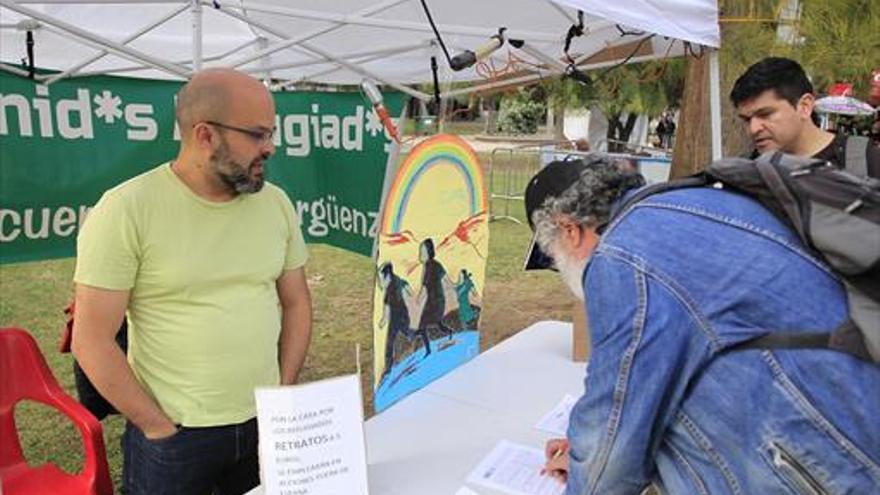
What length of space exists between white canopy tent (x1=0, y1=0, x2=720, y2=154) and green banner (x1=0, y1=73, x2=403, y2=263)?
0.52 feet

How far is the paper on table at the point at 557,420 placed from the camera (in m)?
1.86

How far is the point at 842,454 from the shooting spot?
100 centimetres

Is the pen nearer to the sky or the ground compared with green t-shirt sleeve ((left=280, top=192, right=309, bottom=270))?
nearer to the ground

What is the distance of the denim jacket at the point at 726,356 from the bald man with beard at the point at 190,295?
0.95 meters

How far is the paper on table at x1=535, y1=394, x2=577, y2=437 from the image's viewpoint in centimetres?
186

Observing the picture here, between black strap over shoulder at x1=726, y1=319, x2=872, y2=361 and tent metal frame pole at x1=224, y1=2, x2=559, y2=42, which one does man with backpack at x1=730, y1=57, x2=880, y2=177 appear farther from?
black strap over shoulder at x1=726, y1=319, x2=872, y2=361

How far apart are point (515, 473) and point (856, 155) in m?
1.64

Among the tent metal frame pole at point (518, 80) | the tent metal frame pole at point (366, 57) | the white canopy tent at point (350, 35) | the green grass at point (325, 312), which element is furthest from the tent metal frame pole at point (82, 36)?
the green grass at point (325, 312)

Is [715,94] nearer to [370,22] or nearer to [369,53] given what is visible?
[370,22]

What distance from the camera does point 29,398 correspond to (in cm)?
209

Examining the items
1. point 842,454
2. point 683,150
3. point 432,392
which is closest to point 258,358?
point 432,392

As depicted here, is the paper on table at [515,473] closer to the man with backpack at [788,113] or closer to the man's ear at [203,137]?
the man's ear at [203,137]

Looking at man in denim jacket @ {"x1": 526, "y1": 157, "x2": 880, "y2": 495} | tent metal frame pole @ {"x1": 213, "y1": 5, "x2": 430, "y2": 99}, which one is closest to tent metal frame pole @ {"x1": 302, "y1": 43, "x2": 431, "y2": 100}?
tent metal frame pole @ {"x1": 213, "y1": 5, "x2": 430, "y2": 99}

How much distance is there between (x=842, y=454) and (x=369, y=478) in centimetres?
95
